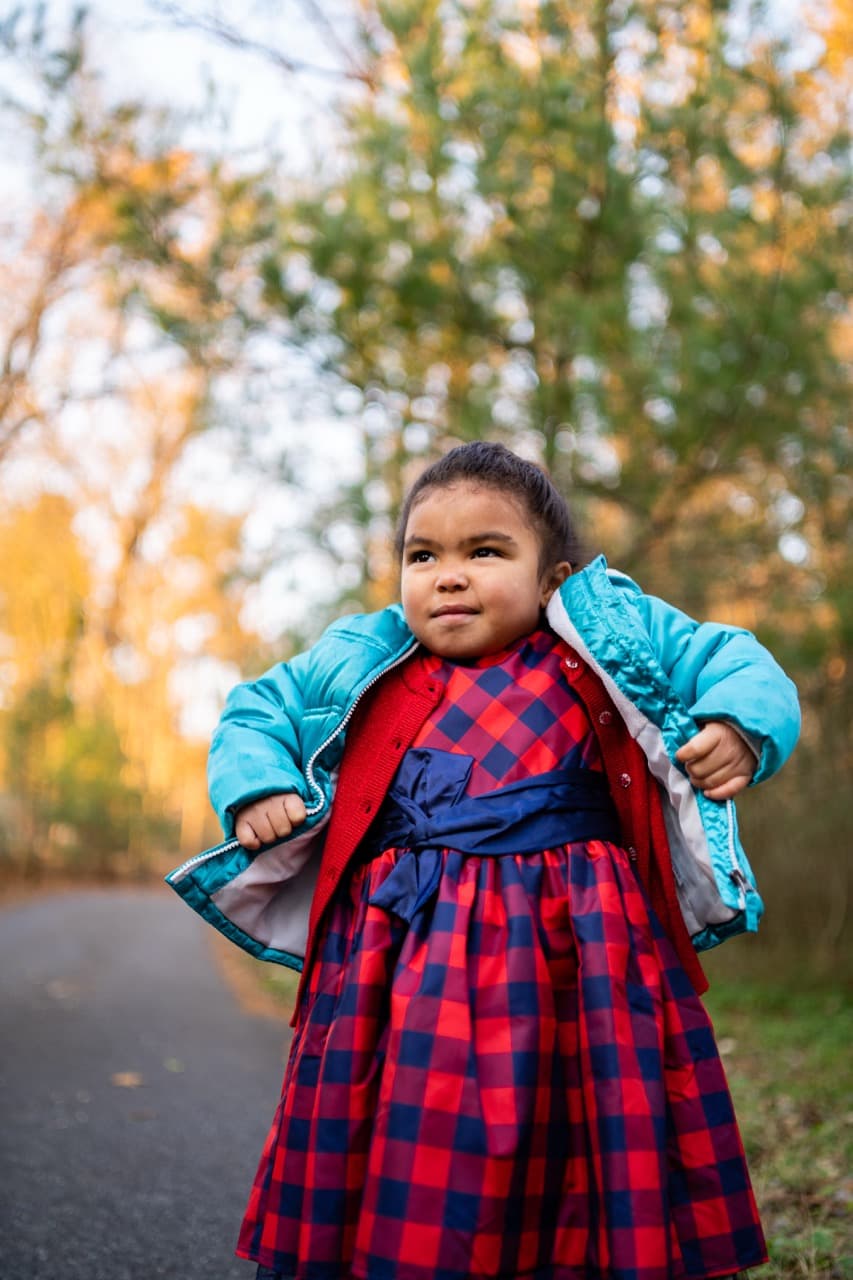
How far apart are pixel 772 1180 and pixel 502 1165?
184cm

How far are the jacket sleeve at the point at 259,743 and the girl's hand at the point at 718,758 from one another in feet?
2.25

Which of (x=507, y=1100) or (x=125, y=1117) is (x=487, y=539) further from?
(x=125, y=1117)

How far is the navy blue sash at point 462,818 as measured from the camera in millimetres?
1882

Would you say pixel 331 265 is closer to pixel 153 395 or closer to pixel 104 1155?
pixel 104 1155

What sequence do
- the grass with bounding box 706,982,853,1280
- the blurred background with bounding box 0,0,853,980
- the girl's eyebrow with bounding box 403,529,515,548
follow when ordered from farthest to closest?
the blurred background with bounding box 0,0,853,980, the grass with bounding box 706,982,853,1280, the girl's eyebrow with bounding box 403,529,515,548

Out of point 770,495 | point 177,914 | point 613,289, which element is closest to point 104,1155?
point 613,289

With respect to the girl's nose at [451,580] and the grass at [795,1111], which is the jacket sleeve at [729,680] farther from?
the grass at [795,1111]

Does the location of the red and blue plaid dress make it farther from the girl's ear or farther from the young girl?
the girl's ear

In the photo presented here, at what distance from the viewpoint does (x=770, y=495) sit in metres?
6.78

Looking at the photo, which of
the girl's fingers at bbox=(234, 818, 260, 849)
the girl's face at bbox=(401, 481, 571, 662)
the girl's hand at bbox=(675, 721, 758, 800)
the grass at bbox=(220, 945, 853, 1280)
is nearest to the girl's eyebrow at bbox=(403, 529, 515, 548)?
the girl's face at bbox=(401, 481, 571, 662)

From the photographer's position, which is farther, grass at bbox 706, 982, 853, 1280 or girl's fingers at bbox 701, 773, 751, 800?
grass at bbox 706, 982, 853, 1280

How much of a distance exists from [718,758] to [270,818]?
0.77 meters

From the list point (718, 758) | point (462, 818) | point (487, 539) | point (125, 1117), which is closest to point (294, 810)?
point (462, 818)

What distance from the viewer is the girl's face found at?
2.06 m
